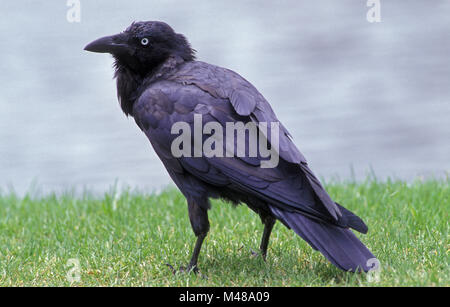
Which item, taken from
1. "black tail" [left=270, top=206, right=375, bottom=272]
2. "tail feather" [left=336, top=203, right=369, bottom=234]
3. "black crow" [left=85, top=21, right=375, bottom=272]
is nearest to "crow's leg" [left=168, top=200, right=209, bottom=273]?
"black crow" [left=85, top=21, right=375, bottom=272]

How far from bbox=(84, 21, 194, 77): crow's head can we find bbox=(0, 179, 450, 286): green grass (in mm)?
1305

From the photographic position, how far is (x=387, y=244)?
16.0ft

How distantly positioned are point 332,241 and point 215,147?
0.92 m

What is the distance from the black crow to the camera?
14.0 ft

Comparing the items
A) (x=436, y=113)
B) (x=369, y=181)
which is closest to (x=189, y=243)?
(x=369, y=181)

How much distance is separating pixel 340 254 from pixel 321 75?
935 centimetres

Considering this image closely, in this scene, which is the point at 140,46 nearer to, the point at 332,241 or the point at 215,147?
the point at 215,147

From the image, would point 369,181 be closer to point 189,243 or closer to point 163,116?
point 189,243

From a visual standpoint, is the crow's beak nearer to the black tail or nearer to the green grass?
the green grass

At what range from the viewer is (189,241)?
5355 mm

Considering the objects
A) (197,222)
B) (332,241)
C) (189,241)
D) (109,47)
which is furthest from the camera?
(189,241)

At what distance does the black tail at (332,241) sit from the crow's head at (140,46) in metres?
1.54

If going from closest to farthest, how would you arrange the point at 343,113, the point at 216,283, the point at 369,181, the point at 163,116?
the point at 216,283 → the point at 163,116 → the point at 369,181 → the point at 343,113

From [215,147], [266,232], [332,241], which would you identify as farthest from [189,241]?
[332,241]
